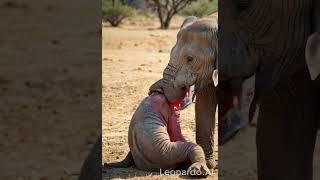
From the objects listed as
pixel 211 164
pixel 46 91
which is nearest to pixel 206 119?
pixel 211 164

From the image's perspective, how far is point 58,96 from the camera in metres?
4.01

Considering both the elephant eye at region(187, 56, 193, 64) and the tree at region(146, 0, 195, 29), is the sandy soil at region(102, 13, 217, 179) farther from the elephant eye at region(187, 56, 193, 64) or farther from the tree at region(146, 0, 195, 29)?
the tree at region(146, 0, 195, 29)

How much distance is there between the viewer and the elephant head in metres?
3.67

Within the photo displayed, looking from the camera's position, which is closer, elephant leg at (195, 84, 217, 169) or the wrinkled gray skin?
the wrinkled gray skin

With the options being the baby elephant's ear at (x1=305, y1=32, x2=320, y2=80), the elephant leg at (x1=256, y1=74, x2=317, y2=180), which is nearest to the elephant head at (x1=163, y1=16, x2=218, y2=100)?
the elephant leg at (x1=256, y1=74, x2=317, y2=180)

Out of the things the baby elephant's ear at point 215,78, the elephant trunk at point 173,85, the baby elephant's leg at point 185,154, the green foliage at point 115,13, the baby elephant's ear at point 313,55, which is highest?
the baby elephant's ear at point 313,55

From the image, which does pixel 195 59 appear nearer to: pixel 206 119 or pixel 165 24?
pixel 206 119

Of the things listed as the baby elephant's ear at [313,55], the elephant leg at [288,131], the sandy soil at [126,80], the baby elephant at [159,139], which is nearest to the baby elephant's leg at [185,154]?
the baby elephant at [159,139]

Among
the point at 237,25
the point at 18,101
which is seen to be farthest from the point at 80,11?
the point at 18,101

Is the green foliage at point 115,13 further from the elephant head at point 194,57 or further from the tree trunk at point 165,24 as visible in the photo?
the elephant head at point 194,57

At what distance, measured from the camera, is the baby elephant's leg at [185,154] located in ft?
12.0

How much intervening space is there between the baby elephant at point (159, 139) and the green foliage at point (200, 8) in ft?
45.3

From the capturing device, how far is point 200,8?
18.7 meters

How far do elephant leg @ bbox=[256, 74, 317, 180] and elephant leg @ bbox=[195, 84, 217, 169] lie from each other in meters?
1.34
